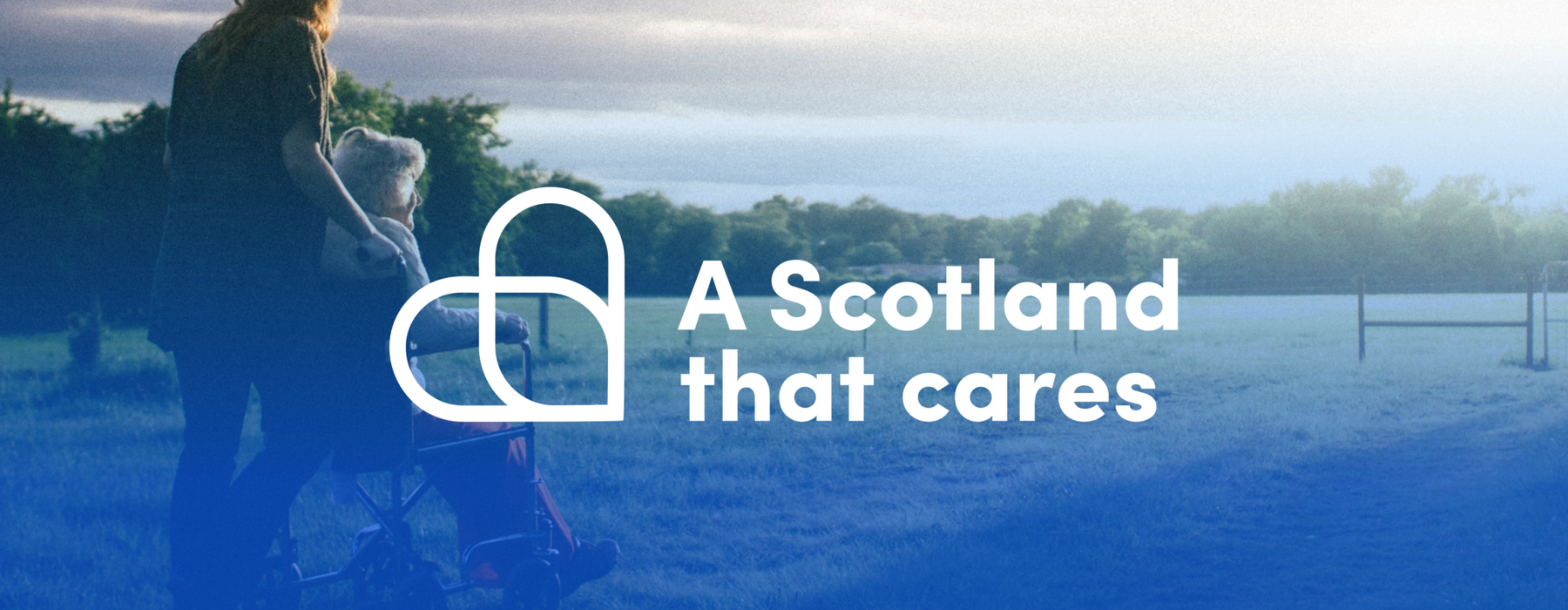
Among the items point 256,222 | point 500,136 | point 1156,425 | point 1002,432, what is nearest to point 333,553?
point 256,222

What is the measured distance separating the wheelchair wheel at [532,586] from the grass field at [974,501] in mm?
423

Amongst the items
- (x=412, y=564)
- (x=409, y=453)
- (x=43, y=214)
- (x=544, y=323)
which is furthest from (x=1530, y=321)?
(x=43, y=214)

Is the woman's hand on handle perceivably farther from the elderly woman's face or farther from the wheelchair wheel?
the wheelchair wheel

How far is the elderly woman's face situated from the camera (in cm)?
331

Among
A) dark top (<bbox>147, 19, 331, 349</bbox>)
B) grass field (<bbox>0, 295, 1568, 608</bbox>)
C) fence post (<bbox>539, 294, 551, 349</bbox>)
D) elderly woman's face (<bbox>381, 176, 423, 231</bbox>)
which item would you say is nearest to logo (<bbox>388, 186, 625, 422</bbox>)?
elderly woman's face (<bbox>381, 176, 423, 231</bbox>)

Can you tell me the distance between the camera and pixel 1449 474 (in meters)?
6.63

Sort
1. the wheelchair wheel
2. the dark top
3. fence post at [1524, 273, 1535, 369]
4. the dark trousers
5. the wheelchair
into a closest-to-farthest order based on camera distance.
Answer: the dark top → the dark trousers → the wheelchair → the wheelchair wheel → fence post at [1524, 273, 1535, 369]

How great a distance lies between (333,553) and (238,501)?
1.66 metres

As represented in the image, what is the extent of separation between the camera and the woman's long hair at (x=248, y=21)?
275 centimetres

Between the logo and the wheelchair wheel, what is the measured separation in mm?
444

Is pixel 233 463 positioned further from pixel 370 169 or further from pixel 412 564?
pixel 370 169

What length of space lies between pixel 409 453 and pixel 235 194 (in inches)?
32.1

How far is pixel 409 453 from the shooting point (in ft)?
10.4

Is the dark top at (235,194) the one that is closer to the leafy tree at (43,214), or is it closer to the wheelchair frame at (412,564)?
the wheelchair frame at (412,564)
